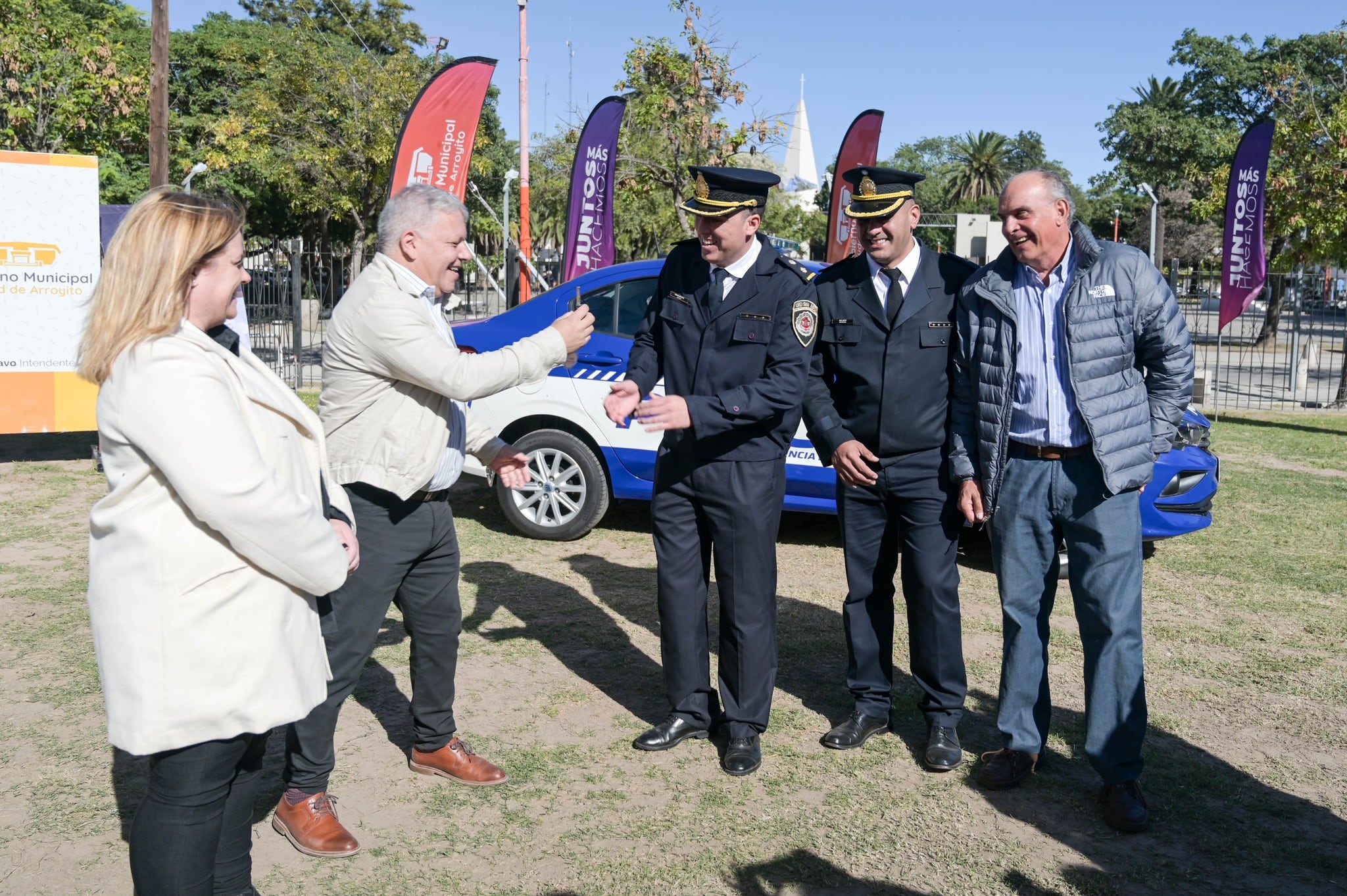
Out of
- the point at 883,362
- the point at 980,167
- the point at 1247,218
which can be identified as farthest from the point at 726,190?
the point at 980,167

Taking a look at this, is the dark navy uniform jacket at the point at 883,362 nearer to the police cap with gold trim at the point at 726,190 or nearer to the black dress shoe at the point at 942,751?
the police cap with gold trim at the point at 726,190

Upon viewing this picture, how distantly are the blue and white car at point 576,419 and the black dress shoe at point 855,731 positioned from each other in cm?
305

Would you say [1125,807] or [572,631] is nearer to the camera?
[1125,807]

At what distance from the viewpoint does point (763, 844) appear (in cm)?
346

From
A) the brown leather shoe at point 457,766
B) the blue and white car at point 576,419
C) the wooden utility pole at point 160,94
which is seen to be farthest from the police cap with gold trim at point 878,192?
the wooden utility pole at point 160,94

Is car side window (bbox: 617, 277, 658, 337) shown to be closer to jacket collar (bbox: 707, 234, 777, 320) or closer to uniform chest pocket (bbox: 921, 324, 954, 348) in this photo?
jacket collar (bbox: 707, 234, 777, 320)

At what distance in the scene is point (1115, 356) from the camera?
3.61 m

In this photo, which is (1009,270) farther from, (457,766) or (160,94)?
(160,94)

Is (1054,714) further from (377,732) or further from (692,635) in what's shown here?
(377,732)

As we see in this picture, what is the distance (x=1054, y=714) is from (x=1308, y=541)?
384cm

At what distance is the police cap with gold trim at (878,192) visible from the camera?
13.3 feet

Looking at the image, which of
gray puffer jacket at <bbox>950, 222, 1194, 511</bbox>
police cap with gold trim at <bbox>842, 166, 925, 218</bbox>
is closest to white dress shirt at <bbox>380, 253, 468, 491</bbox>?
police cap with gold trim at <bbox>842, 166, 925, 218</bbox>

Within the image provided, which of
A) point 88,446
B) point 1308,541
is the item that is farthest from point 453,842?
point 88,446

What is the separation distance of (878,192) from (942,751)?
2017mm
